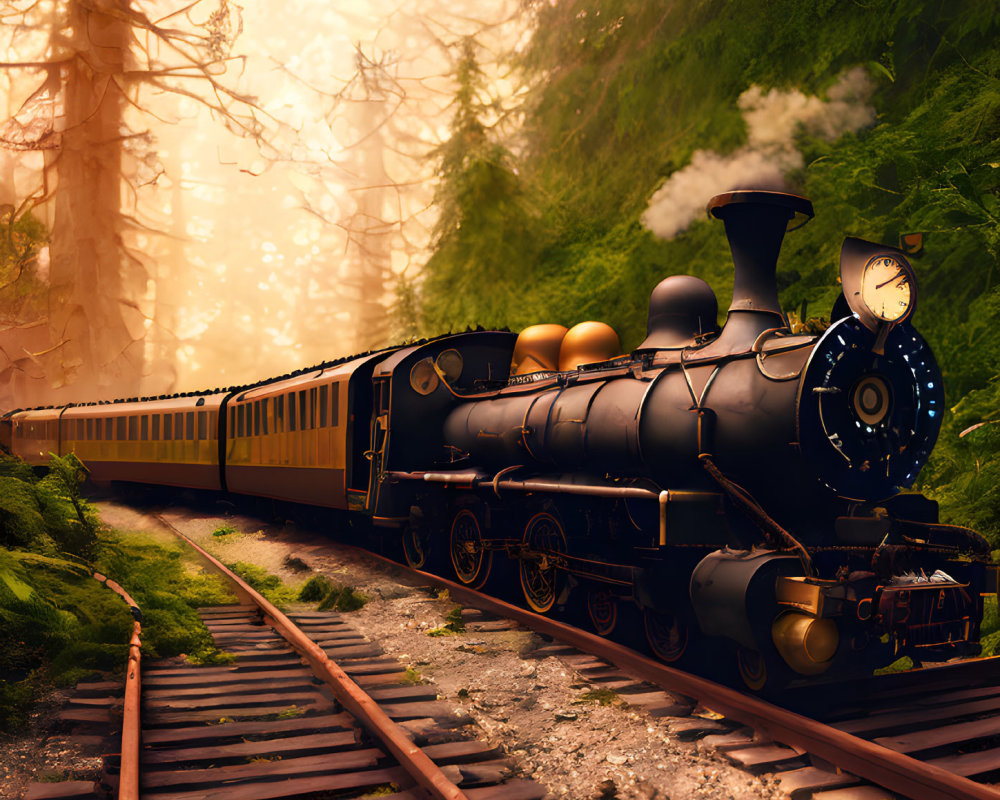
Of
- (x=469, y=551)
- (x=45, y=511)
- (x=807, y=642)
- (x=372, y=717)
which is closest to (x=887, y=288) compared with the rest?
(x=807, y=642)

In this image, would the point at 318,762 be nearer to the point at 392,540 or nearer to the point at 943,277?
the point at 392,540

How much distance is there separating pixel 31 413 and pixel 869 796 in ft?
86.3

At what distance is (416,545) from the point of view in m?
9.86

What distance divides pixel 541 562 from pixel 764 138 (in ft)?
27.9

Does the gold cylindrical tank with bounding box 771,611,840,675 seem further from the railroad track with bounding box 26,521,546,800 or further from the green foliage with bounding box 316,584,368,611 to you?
the green foliage with bounding box 316,584,368,611

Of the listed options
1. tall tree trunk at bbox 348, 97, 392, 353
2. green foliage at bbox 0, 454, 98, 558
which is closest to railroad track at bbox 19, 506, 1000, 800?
green foliage at bbox 0, 454, 98, 558

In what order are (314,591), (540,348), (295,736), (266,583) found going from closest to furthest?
(295,736) < (314,591) < (540,348) < (266,583)

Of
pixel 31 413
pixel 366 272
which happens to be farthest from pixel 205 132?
pixel 31 413

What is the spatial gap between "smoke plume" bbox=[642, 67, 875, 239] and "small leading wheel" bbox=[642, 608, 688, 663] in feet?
20.6

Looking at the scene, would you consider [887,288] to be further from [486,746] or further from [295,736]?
[295,736]

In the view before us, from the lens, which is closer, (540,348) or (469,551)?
(469,551)

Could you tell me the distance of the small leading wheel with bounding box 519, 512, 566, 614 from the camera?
696 centimetres

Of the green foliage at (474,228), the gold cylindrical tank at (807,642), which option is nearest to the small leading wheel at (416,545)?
the gold cylindrical tank at (807,642)

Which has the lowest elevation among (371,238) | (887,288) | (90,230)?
(887,288)
